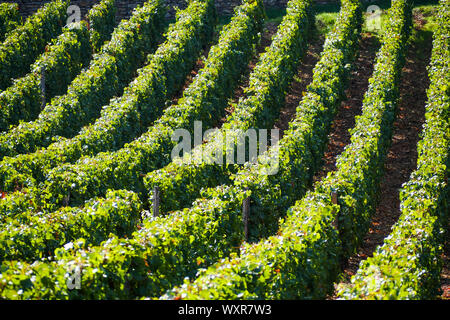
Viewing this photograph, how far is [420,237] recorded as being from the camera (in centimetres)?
1043

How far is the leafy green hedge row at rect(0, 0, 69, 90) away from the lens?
20312 mm

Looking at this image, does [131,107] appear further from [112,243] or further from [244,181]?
[112,243]

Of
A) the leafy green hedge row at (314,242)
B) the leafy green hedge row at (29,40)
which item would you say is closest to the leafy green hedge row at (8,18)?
the leafy green hedge row at (29,40)

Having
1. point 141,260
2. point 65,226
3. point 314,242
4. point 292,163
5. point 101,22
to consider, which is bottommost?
point 141,260

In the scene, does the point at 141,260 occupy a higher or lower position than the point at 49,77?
lower

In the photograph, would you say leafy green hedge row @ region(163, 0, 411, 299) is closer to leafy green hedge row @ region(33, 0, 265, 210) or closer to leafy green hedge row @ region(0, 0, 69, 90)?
leafy green hedge row @ region(33, 0, 265, 210)

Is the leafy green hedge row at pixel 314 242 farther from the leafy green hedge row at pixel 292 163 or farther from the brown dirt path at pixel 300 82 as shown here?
the brown dirt path at pixel 300 82

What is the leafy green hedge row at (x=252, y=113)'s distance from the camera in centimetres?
1289

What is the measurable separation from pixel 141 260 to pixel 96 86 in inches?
390

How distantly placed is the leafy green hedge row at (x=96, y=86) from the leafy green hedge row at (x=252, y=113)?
3.98 meters

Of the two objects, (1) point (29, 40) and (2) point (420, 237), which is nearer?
(2) point (420, 237)

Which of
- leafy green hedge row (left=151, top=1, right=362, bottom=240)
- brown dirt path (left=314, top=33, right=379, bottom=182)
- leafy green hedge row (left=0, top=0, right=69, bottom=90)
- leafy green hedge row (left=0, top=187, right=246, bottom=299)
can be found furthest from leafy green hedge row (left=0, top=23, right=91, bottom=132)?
brown dirt path (left=314, top=33, right=379, bottom=182)

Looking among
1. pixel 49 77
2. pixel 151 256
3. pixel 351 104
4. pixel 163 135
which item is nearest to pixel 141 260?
pixel 151 256

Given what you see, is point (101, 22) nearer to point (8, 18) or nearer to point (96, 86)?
point (8, 18)
